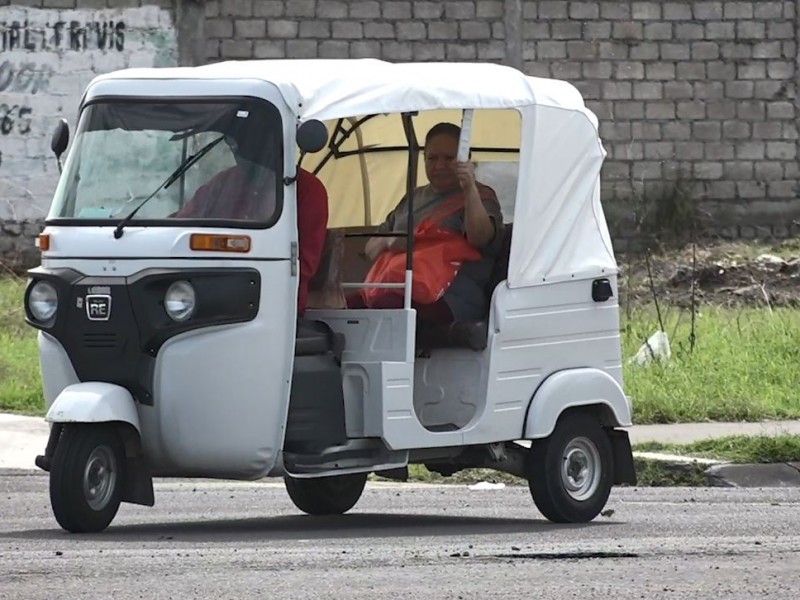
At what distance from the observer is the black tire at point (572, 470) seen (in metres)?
10.2

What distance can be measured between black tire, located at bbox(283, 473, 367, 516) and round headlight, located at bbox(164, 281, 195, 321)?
1.89 meters

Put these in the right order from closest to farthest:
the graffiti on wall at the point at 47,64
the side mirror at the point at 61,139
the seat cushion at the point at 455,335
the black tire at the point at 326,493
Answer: the seat cushion at the point at 455,335
the side mirror at the point at 61,139
the black tire at the point at 326,493
the graffiti on wall at the point at 47,64

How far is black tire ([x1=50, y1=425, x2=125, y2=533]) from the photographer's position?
8969 millimetres

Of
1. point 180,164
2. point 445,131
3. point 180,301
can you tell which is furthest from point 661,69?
point 180,301

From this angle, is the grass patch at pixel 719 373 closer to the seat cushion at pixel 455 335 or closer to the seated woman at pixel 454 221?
the seated woman at pixel 454 221

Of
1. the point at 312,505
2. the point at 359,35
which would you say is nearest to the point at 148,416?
the point at 312,505

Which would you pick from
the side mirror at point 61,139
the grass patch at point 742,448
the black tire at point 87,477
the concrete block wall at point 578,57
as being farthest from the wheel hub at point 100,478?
the concrete block wall at point 578,57

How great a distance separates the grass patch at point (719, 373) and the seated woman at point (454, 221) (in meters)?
4.77

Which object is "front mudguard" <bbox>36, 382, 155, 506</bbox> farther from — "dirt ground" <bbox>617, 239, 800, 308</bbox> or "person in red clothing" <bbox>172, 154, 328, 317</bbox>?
"dirt ground" <bbox>617, 239, 800, 308</bbox>

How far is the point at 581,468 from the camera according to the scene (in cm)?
1047

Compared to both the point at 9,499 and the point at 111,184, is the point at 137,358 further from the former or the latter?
the point at 9,499

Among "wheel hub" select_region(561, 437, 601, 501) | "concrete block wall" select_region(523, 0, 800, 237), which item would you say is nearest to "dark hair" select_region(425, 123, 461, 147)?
"wheel hub" select_region(561, 437, 601, 501)

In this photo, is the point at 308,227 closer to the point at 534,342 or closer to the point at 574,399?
the point at 534,342

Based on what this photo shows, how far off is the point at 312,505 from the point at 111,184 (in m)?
2.26
